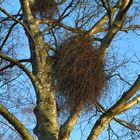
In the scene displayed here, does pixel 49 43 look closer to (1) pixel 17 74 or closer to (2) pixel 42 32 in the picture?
(2) pixel 42 32

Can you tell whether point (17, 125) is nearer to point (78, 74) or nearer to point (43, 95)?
point (43, 95)

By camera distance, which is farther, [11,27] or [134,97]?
[11,27]

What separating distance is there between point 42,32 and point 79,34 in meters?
0.76

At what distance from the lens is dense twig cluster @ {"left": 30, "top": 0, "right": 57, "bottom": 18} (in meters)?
6.11

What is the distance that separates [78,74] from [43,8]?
182 centimetres

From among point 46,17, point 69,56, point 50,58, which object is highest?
point 46,17

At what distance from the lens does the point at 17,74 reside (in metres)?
6.34

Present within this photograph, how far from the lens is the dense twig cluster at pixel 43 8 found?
6109mm

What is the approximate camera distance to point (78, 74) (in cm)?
460

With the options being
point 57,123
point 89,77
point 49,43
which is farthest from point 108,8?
point 57,123

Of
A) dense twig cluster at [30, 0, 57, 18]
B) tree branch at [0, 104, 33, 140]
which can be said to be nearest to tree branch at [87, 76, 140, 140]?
tree branch at [0, 104, 33, 140]

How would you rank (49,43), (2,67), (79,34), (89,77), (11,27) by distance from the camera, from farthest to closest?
(11,27), (2,67), (49,43), (79,34), (89,77)

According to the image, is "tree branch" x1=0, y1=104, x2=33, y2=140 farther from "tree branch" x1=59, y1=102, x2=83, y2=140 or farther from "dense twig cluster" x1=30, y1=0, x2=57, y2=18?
"dense twig cluster" x1=30, y1=0, x2=57, y2=18

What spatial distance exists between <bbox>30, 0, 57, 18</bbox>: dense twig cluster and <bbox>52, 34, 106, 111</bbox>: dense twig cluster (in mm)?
1294
